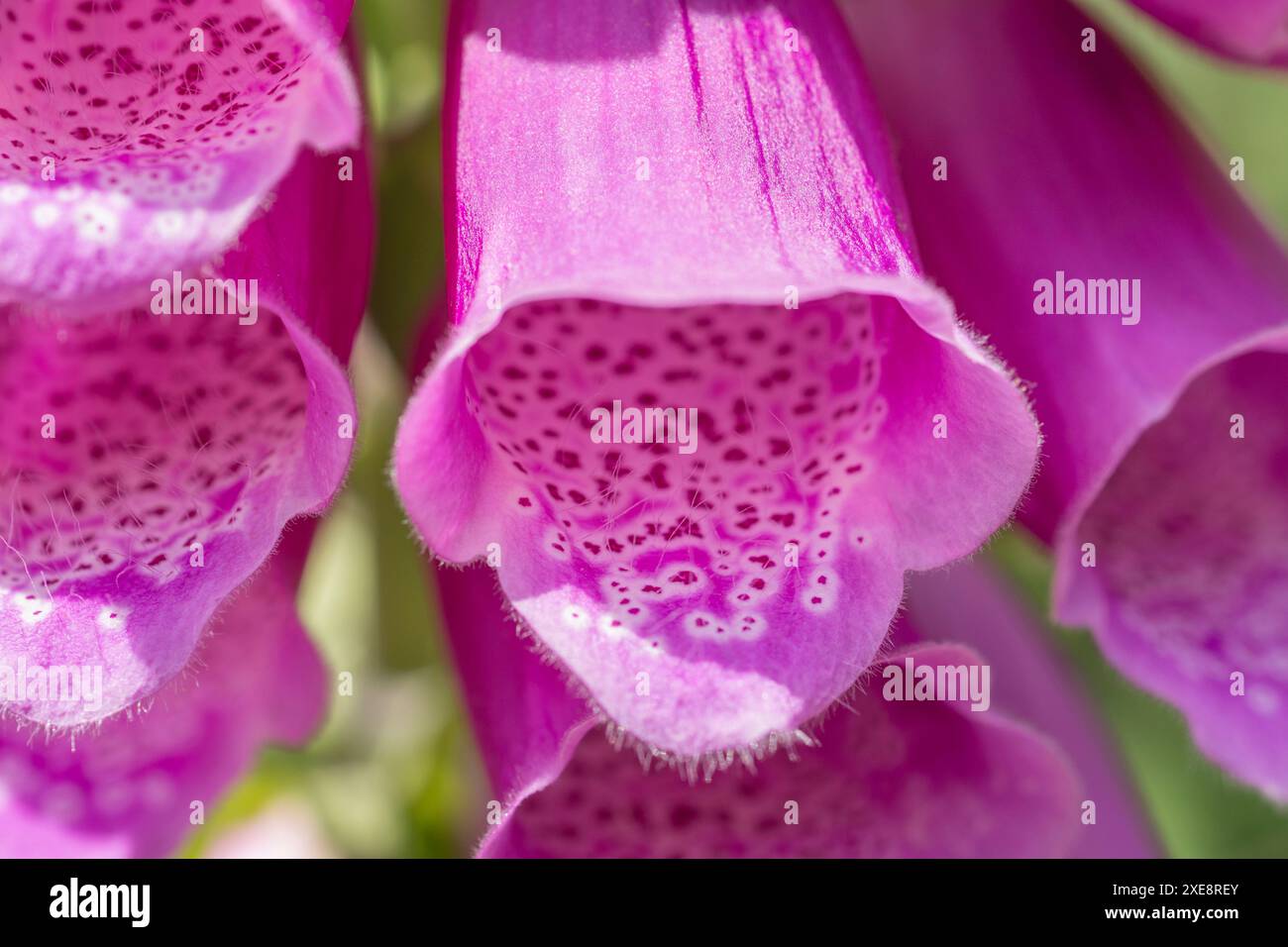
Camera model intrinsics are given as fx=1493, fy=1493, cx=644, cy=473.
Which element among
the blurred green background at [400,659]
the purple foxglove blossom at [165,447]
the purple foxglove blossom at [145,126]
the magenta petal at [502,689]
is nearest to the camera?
the purple foxglove blossom at [145,126]

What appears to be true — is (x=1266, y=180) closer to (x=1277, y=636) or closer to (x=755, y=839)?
(x=1277, y=636)

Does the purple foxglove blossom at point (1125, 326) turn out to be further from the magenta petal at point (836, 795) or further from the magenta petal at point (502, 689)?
the magenta petal at point (502, 689)

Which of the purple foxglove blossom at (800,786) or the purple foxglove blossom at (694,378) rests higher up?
the purple foxglove blossom at (694,378)

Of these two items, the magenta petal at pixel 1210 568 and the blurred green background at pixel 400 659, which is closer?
the magenta petal at pixel 1210 568

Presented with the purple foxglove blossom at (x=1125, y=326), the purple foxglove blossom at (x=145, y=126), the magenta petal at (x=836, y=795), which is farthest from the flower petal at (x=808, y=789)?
the purple foxglove blossom at (x=145, y=126)

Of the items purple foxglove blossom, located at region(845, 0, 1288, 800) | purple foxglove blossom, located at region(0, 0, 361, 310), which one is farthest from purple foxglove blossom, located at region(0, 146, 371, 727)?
purple foxglove blossom, located at region(845, 0, 1288, 800)

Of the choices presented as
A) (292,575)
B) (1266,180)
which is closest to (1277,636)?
(292,575)
